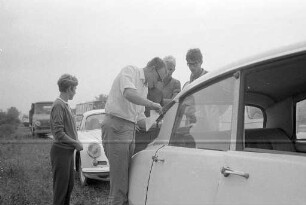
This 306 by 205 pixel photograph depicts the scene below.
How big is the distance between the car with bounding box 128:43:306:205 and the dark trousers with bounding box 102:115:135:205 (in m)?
0.08

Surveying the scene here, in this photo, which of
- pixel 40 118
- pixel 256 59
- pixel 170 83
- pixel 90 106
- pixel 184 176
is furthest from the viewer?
pixel 90 106

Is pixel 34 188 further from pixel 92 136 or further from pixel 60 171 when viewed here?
pixel 60 171

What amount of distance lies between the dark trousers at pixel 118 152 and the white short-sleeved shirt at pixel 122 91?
6 centimetres

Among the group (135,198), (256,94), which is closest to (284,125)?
(256,94)

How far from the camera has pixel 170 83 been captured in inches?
184

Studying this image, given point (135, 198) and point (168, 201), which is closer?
point (168, 201)

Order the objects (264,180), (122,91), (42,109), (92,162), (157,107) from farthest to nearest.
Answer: (42,109) < (92,162) < (122,91) < (157,107) < (264,180)

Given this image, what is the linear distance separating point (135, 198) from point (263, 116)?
44.0 inches

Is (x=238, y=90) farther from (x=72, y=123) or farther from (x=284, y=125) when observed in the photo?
(x=72, y=123)

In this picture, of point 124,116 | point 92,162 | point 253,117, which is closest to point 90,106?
point 92,162

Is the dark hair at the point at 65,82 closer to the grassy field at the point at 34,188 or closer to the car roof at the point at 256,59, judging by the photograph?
the grassy field at the point at 34,188

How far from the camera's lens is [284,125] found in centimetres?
265

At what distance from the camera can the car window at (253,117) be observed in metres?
2.08

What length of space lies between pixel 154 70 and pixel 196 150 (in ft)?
4.24
